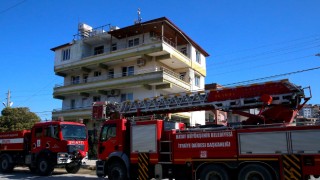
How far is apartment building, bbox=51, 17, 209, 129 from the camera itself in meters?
36.1

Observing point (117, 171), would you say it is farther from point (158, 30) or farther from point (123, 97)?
point (158, 30)

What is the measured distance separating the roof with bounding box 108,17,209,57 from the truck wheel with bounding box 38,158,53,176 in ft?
67.6

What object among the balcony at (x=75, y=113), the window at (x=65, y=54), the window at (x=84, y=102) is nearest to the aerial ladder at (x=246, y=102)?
the balcony at (x=75, y=113)

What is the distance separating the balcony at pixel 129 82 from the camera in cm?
3462

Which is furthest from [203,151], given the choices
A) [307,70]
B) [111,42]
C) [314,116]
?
[111,42]

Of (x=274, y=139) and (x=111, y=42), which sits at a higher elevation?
(x=111, y=42)

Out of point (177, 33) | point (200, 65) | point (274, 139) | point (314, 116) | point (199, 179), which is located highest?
point (177, 33)

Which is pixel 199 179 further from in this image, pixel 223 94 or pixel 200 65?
pixel 200 65

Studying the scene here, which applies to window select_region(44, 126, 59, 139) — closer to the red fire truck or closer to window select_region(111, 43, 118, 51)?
the red fire truck

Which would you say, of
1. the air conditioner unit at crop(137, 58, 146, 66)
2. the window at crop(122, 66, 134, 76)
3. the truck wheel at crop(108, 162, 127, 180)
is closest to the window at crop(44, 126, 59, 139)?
the truck wheel at crop(108, 162, 127, 180)

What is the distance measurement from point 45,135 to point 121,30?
20.2 metres

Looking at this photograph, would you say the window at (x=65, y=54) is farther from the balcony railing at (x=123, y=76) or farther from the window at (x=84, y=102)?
the window at (x=84, y=102)

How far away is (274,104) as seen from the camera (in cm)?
1369

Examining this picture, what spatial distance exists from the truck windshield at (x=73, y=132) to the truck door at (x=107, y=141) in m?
4.58
